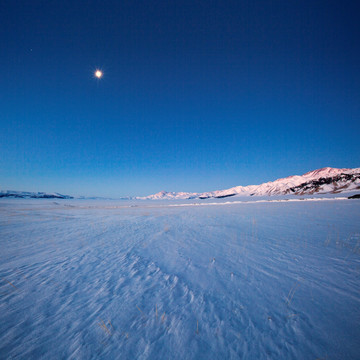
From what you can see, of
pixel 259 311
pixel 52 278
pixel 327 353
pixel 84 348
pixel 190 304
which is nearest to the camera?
pixel 327 353

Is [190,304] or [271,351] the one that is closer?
[271,351]

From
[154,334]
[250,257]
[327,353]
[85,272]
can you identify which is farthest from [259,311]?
[85,272]

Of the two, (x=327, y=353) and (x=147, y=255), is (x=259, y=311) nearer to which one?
(x=327, y=353)

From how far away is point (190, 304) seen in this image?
2.55m

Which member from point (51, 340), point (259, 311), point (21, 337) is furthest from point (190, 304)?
point (21, 337)

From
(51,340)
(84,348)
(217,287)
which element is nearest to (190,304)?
(217,287)

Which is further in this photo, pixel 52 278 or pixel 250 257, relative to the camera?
pixel 250 257

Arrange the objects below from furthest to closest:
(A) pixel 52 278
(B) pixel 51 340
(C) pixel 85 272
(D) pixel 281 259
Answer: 1. (D) pixel 281 259
2. (C) pixel 85 272
3. (A) pixel 52 278
4. (B) pixel 51 340

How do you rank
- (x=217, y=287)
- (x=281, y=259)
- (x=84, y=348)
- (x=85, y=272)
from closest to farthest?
1. (x=84, y=348)
2. (x=217, y=287)
3. (x=85, y=272)
4. (x=281, y=259)

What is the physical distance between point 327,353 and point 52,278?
4922mm

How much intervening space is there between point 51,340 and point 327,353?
3.33 meters

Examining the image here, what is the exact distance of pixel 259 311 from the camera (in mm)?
2322

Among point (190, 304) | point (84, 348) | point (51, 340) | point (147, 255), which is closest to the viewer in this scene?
point (84, 348)

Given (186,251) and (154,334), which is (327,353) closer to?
(154,334)
